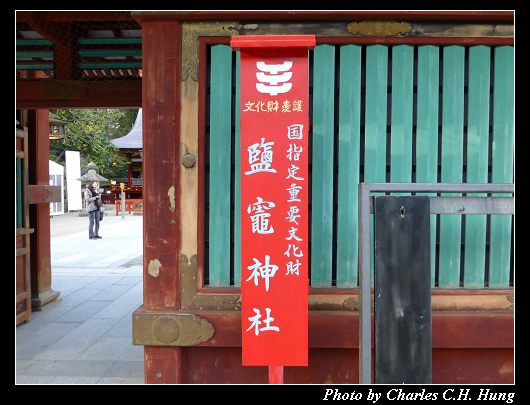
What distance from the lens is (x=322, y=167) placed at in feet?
9.36

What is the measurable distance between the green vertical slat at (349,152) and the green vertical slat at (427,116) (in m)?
0.48

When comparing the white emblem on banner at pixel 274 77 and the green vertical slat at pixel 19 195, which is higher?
the white emblem on banner at pixel 274 77

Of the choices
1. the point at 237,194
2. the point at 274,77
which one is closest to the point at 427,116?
the point at 274,77

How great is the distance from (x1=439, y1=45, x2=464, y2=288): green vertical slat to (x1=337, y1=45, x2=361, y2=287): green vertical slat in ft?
2.22

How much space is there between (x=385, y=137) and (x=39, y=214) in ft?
16.2

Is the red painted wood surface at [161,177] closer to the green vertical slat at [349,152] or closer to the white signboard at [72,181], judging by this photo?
the green vertical slat at [349,152]

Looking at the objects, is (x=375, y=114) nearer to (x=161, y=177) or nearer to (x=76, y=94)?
(x=161, y=177)

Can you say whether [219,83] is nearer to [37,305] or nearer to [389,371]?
[389,371]

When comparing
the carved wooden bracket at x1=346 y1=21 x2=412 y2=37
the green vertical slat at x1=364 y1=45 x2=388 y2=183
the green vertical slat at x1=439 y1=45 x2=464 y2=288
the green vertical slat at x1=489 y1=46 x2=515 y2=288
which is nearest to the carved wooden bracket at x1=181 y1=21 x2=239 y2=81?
the carved wooden bracket at x1=346 y1=21 x2=412 y2=37

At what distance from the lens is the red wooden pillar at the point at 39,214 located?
5.23 metres

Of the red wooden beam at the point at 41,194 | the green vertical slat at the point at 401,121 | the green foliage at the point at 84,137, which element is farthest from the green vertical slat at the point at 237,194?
the green foliage at the point at 84,137

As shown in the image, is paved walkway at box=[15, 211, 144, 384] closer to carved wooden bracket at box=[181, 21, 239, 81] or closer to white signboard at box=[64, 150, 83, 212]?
carved wooden bracket at box=[181, 21, 239, 81]

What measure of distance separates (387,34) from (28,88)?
4446mm

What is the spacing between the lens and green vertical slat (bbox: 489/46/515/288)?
285cm
